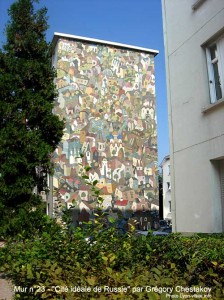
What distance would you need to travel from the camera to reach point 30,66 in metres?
12.1

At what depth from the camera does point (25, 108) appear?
39.0 ft

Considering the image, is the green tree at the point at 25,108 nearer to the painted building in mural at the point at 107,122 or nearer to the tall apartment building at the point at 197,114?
the tall apartment building at the point at 197,114

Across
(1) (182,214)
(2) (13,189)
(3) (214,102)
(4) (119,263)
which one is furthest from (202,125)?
(2) (13,189)

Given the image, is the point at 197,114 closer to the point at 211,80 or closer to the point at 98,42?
the point at 211,80

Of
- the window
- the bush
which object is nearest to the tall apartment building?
the window

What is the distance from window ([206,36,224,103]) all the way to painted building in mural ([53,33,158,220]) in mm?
18671

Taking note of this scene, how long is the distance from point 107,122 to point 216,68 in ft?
67.7

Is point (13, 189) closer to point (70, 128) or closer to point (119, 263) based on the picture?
point (119, 263)

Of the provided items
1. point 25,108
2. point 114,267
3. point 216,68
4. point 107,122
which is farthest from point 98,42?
point 114,267

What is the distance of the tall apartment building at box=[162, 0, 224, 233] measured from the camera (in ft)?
25.9

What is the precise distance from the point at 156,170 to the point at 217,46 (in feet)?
74.5

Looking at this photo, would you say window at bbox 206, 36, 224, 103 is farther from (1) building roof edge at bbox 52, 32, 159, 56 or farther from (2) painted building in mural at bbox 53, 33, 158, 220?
(1) building roof edge at bbox 52, 32, 159, 56

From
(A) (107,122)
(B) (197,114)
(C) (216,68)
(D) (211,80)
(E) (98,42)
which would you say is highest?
(E) (98,42)

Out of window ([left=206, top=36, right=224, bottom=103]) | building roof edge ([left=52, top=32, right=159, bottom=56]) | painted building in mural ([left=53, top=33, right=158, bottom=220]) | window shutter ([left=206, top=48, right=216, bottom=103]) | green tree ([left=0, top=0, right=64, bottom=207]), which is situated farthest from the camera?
building roof edge ([left=52, top=32, right=159, bottom=56])
